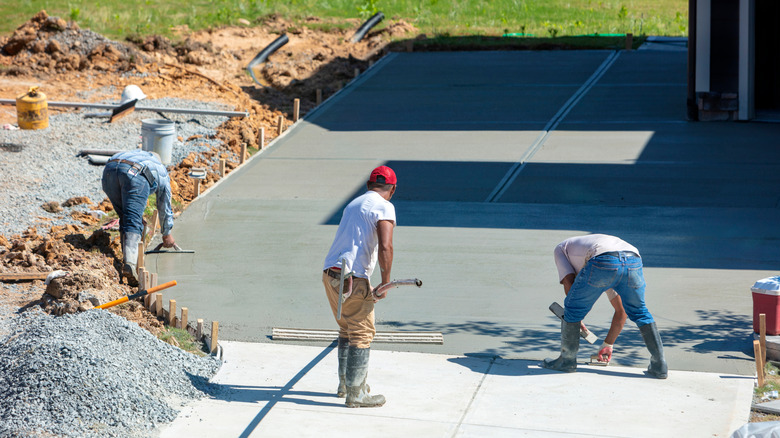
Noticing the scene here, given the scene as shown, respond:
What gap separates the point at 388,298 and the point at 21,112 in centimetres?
938

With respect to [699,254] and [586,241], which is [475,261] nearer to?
[699,254]

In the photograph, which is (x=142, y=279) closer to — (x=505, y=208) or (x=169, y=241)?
(x=169, y=241)

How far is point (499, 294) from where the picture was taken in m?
9.45

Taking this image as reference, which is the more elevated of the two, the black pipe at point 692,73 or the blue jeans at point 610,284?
the black pipe at point 692,73

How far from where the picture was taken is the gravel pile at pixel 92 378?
606 cm

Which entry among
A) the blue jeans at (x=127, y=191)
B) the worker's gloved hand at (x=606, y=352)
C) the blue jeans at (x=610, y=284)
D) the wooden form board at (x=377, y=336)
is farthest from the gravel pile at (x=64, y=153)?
the worker's gloved hand at (x=606, y=352)

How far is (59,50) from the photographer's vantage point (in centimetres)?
2034

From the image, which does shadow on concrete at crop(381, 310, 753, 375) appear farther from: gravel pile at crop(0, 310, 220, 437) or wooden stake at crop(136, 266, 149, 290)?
wooden stake at crop(136, 266, 149, 290)

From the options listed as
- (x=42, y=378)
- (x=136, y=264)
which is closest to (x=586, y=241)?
(x=42, y=378)

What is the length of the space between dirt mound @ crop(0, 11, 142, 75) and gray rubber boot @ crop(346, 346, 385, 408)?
48.9 ft

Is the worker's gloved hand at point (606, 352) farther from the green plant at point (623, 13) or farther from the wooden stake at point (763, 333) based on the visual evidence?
the green plant at point (623, 13)

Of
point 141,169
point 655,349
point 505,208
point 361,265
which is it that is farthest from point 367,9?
point 361,265

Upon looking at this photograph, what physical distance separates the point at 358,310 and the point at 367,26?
18295mm

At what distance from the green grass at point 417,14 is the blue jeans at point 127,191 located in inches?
532
